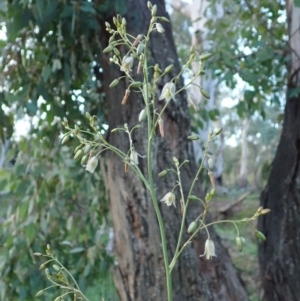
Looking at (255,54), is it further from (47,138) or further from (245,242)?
(245,242)

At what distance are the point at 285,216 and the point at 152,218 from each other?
2.46 feet

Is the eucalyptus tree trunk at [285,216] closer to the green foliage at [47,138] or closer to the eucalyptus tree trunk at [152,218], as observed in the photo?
the eucalyptus tree trunk at [152,218]

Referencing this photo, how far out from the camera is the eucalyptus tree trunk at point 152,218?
2445 millimetres

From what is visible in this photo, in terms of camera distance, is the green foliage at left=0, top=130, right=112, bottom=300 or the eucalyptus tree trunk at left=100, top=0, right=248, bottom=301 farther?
the green foliage at left=0, top=130, right=112, bottom=300

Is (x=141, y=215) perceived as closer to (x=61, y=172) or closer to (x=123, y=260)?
(x=123, y=260)

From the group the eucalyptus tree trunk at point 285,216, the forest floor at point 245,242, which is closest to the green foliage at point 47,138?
the eucalyptus tree trunk at point 285,216

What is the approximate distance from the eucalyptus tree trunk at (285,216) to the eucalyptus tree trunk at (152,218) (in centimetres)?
33

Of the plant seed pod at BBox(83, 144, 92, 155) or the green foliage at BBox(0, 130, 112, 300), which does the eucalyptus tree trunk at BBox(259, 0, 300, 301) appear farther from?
the plant seed pod at BBox(83, 144, 92, 155)

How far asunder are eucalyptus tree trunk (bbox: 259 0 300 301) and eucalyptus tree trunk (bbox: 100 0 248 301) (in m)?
0.33

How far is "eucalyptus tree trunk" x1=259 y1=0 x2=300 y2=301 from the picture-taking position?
280 centimetres

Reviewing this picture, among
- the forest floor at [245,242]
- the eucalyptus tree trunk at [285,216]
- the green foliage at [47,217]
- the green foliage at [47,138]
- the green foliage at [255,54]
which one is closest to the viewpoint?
the green foliage at [47,138]

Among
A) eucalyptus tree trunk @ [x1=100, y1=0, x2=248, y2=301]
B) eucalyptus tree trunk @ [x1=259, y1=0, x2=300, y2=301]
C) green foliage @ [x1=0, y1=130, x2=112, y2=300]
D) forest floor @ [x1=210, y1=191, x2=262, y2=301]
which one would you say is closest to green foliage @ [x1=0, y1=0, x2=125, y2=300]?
green foliage @ [x1=0, y1=130, x2=112, y2=300]

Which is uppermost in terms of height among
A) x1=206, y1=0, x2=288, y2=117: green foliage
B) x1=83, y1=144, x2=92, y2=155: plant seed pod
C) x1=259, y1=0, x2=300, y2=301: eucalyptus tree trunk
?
x1=206, y1=0, x2=288, y2=117: green foliage

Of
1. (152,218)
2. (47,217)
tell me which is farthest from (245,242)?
(152,218)
